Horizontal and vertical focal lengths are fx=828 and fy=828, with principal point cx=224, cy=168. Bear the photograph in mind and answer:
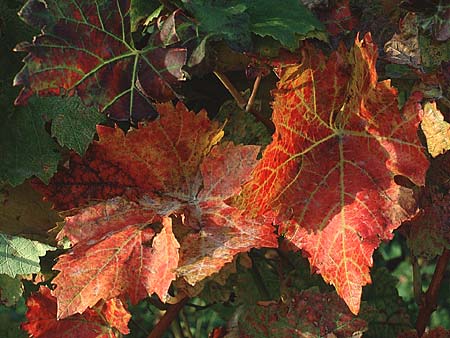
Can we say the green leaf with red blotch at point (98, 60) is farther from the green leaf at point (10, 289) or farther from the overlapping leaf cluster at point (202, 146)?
the green leaf at point (10, 289)

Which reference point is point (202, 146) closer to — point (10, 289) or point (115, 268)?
point (115, 268)

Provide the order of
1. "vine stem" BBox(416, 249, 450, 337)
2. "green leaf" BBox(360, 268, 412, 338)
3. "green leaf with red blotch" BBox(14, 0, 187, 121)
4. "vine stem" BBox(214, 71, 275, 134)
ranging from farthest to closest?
"green leaf" BBox(360, 268, 412, 338) → "vine stem" BBox(416, 249, 450, 337) → "vine stem" BBox(214, 71, 275, 134) → "green leaf with red blotch" BBox(14, 0, 187, 121)

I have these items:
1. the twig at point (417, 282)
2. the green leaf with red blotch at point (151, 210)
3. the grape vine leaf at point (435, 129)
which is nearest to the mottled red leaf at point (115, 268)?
the green leaf with red blotch at point (151, 210)

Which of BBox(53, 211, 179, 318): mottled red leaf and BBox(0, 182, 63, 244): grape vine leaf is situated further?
BBox(0, 182, 63, 244): grape vine leaf

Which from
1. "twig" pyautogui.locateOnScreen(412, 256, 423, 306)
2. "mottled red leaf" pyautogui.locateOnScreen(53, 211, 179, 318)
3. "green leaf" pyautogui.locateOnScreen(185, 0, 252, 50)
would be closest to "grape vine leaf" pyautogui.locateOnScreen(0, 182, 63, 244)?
"mottled red leaf" pyautogui.locateOnScreen(53, 211, 179, 318)

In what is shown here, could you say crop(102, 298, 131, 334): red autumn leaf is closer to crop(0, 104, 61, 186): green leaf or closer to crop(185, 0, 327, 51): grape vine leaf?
crop(0, 104, 61, 186): green leaf

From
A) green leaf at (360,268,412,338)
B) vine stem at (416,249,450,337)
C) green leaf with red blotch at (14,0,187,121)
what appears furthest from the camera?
green leaf at (360,268,412,338)

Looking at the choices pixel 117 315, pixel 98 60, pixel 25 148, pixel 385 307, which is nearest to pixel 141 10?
pixel 98 60
